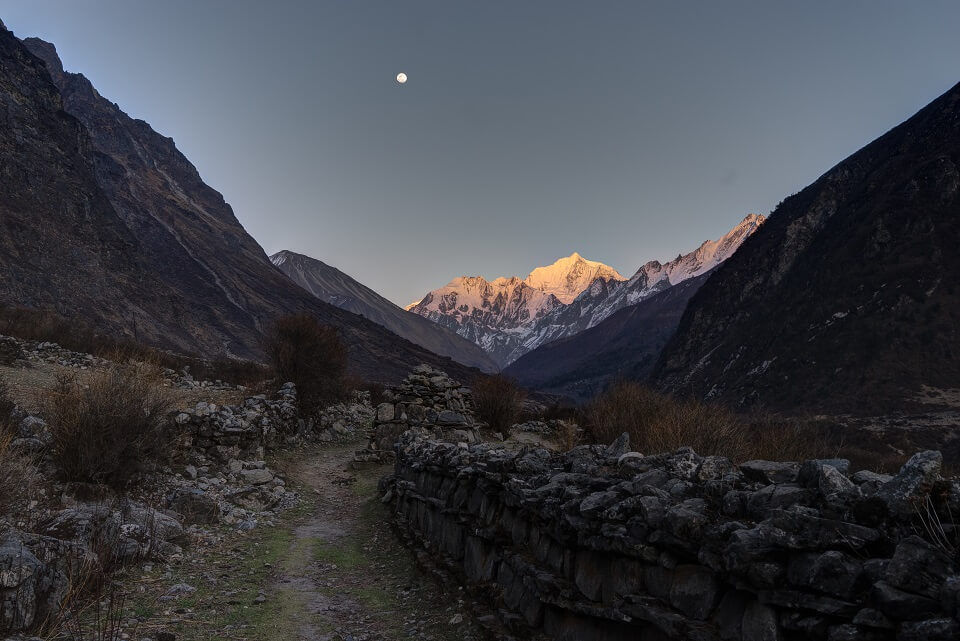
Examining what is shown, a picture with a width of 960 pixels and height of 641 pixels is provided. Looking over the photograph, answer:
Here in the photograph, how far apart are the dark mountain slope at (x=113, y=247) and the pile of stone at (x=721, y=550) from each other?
5142cm

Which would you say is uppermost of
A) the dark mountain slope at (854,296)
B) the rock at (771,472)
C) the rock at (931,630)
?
the dark mountain slope at (854,296)

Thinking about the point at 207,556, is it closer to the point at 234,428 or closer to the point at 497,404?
the point at 234,428

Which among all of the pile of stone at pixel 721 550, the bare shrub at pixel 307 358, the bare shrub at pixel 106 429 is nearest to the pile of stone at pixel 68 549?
the bare shrub at pixel 106 429

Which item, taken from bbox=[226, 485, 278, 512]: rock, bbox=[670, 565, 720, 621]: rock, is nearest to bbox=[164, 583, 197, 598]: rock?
bbox=[226, 485, 278, 512]: rock

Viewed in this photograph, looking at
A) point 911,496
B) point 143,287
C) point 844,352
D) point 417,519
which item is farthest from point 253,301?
point 911,496

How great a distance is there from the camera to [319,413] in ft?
65.3

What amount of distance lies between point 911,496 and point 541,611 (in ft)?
10.5

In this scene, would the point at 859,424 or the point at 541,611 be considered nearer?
the point at 541,611

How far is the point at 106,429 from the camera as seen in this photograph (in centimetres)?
820

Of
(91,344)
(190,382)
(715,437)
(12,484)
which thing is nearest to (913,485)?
(715,437)

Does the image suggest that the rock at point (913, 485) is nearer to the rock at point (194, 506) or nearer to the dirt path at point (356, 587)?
the dirt path at point (356, 587)

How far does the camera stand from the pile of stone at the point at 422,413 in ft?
55.8

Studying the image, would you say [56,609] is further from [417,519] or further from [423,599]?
[417,519]

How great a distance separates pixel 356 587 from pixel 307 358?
46.2 feet
